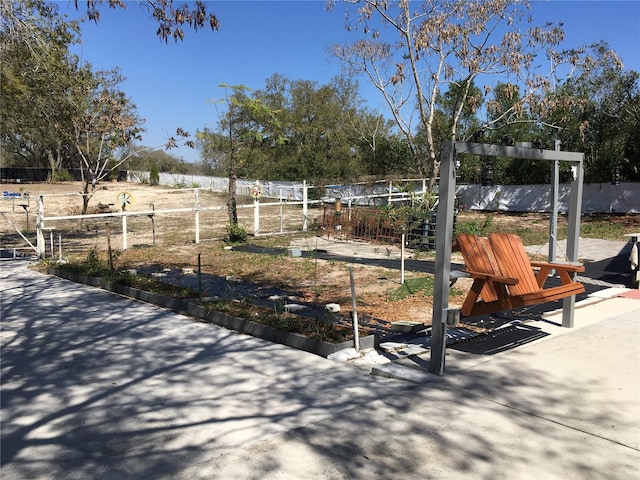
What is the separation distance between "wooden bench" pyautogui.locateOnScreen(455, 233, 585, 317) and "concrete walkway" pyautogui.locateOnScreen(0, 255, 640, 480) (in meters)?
0.51

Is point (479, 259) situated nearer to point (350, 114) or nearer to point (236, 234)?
point (236, 234)

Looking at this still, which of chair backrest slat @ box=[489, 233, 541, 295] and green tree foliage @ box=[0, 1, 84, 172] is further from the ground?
green tree foliage @ box=[0, 1, 84, 172]

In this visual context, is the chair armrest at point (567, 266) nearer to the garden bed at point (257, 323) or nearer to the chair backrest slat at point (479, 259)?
the chair backrest slat at point (479, 259)

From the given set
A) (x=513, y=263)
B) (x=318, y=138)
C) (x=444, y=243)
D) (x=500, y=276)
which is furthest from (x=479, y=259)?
(x=318, y=138)

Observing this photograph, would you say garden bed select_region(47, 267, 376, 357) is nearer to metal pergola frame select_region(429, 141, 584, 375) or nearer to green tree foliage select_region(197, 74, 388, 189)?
metal pergola frame select_region(429, 141, 584, 375)

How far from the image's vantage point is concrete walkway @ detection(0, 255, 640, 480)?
3014mm

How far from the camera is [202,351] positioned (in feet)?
17.4

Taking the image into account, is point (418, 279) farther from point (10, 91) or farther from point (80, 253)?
point (10, 91)

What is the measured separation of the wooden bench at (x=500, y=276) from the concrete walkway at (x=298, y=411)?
0.51m

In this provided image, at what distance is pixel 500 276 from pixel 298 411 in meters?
2.60

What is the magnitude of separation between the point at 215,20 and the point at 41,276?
6745 millimetres

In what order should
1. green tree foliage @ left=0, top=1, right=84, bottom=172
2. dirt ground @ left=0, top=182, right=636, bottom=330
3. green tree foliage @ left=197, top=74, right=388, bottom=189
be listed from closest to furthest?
dirt ground @ left=0, top=182, right=636, bottom=330 < green tree foliage @ left=0, top=1, right=84, bottom=172 < green tree foliage @ left=197, top=74, right=388, bottom=189

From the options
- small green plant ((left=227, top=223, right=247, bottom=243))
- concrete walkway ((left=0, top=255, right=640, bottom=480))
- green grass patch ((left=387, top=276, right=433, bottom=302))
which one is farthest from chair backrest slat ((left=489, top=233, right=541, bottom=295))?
small green plant ((left=227, top=223, right=247, bottom=243))

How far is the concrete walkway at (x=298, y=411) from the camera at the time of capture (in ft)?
9.89
